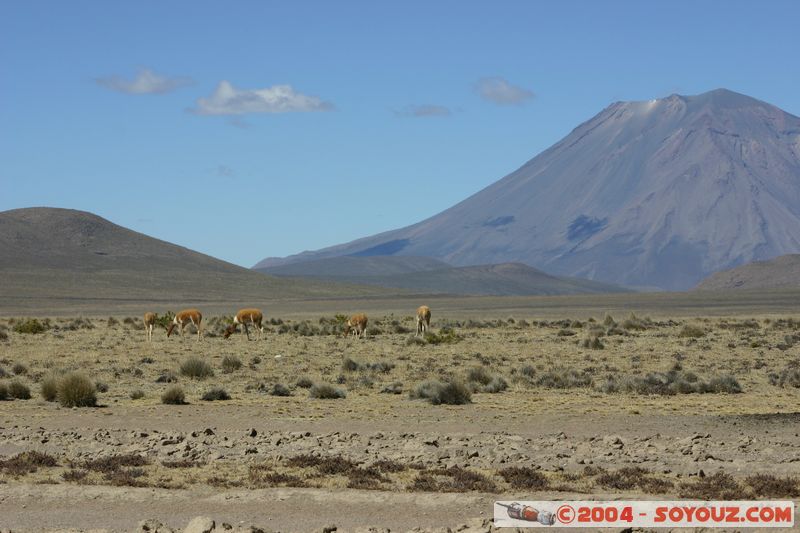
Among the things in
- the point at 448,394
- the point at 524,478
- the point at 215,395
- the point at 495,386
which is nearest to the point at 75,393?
the point at 215,395

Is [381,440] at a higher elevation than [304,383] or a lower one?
lower

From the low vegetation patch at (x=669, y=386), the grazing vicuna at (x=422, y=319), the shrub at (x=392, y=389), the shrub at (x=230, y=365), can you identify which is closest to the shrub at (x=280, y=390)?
the shrub at (x=392, y=389)

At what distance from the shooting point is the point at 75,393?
21.5 m

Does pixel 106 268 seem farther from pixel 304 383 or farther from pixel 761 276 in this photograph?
pixel 304 383

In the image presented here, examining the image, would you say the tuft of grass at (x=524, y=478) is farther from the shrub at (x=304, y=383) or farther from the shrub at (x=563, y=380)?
the shrub at (x=304, y=383)

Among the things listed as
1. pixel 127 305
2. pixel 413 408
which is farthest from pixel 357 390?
pixel 127 305

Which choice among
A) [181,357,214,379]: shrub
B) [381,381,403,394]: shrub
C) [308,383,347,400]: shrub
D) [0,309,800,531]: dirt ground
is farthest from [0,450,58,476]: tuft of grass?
[181,357,214,379]: shrub

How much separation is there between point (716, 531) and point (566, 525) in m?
1.32

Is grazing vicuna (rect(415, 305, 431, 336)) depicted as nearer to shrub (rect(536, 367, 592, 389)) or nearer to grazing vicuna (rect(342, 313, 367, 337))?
grazing vicuna (rect(342, 313, 367, 337))

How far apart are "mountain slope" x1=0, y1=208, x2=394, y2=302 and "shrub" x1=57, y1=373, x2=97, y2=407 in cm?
8111

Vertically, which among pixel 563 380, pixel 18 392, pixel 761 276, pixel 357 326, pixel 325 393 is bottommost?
pixel 18 392

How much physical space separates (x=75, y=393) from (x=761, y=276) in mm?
164583

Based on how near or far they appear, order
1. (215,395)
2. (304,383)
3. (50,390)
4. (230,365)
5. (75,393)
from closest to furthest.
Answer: (75,393) < (50,390) < (215,395) < (304,383) < (230,365)

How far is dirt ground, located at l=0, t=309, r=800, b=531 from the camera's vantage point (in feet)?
41.7
